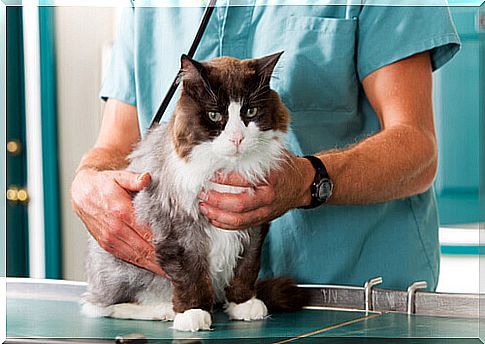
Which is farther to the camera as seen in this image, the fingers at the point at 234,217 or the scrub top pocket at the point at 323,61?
the scrub top pocket at the point at 323,61

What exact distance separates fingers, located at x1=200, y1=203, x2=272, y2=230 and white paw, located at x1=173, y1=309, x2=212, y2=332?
11cm

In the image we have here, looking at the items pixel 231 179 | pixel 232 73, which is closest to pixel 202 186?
pixel 231 179

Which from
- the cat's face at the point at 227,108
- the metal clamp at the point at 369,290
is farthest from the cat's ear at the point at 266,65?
the metal clamp at the point at 369,290

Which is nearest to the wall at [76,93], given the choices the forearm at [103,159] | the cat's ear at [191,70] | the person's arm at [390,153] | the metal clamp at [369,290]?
the forearm at [103,159]

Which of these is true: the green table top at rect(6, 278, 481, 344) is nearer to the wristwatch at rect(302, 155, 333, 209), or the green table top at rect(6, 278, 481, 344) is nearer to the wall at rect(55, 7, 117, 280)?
the wall at rect(55, 7, 117, 280)

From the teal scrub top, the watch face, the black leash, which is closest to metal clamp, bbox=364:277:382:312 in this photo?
the teal scrub top

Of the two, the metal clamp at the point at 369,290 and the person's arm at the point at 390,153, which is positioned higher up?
the person's arm at the point at 390,153

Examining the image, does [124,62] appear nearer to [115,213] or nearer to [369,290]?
[115,213]

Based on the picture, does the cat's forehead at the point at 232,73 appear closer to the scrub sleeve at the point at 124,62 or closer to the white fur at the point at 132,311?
the scrub sleeve at the point at 124,62

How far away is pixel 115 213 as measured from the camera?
110 cm

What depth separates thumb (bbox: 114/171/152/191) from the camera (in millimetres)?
1087

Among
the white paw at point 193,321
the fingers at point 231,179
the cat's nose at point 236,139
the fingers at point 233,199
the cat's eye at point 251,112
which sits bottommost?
the white paw at point 193,321

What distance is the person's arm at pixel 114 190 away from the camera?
3.60ft

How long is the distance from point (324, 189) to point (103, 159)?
291 mm
